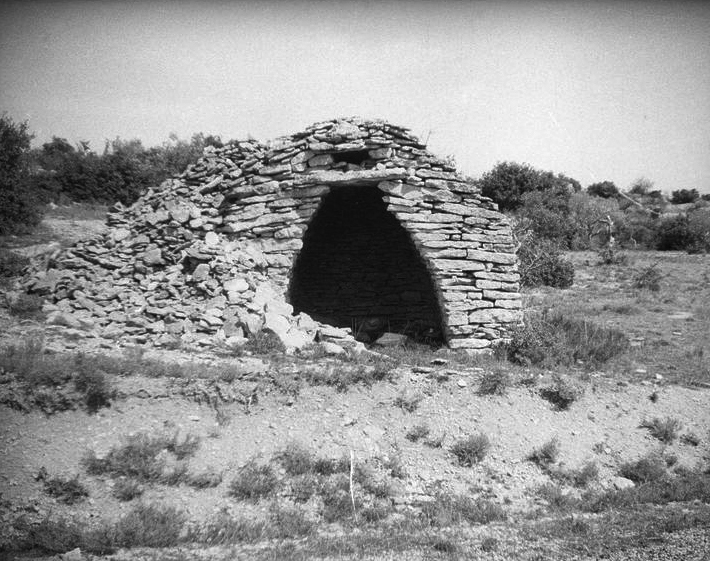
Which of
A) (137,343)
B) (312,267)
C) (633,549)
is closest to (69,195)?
(312,267)

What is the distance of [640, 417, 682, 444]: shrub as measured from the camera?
571 cm

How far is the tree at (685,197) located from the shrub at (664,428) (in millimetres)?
34273

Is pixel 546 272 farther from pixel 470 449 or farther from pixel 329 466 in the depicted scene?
pixel 329 466

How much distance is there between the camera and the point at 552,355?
7.14 m

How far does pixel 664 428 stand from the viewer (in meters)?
5.79

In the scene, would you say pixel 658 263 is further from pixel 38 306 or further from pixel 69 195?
pixel 69 195

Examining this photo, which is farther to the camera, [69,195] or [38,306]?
[69,195]

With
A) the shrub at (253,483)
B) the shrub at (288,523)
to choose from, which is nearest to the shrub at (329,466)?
the shrub at (253,483)

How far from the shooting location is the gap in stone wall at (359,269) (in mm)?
10604

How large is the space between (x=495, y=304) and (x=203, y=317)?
471 cm

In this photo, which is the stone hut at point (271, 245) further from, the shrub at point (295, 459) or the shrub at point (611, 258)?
the shrub at point (611, 258)

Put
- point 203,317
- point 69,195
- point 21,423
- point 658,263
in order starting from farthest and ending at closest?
point 69,195 < point 658,263 < point 203,317 < point 21,423

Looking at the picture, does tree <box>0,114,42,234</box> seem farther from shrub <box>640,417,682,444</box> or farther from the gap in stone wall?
shrub <box>640,417,682,444</box>

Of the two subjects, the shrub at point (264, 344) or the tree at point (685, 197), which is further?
the tree at point (685, 197)
